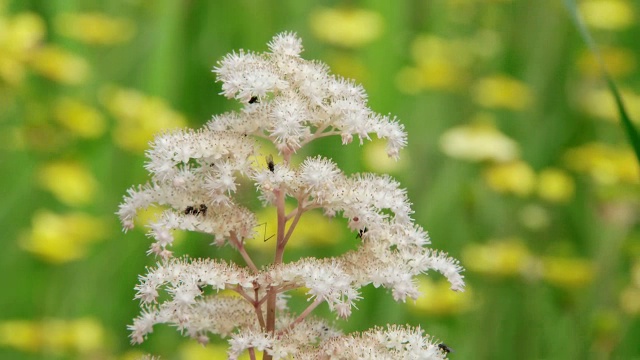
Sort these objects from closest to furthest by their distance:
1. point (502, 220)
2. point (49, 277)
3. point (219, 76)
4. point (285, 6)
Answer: point (219, 76) → point (49, 277) → point (502, 220) → point (285, 6)

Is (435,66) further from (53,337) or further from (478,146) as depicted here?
(53,337)

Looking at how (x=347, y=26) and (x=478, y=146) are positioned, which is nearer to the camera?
(x=478, y=146)

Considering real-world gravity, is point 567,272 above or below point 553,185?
below

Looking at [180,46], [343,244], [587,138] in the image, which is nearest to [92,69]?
[180,46]

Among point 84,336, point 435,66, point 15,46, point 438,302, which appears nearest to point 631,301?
point 438,302

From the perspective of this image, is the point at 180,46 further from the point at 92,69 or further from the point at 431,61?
the point at 431,61

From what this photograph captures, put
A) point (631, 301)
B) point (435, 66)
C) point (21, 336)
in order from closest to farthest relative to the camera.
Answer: point (21, 336)
point (631, 301)
point (435, 66)
